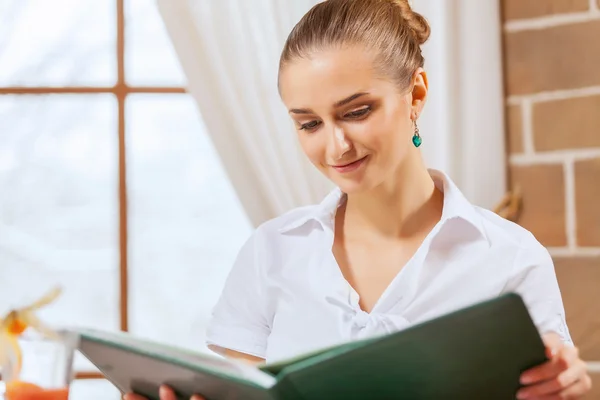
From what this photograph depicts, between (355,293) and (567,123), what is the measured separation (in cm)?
90

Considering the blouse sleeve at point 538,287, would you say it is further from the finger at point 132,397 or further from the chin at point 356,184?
the finger at point 132,397

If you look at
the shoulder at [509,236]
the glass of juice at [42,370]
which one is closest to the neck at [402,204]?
the shoulder at [509,236]

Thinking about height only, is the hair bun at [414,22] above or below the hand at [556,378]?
above

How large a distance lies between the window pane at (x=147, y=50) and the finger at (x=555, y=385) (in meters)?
1.61

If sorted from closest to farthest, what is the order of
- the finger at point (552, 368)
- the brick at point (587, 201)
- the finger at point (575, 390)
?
the finger at point (552, 368) < the finger at point (575, 390) < the brick at point (587, 201)

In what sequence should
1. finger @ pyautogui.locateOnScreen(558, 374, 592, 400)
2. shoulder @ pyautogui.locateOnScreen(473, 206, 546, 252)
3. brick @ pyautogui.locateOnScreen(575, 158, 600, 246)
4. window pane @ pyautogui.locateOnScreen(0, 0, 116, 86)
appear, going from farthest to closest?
window pane @ pyautogui.locateOnScreen(0, 0, 116, 86), brick @ pyautogui.locateOnScreen(575, 158, 600, 246), shoulder @ pyautogui.locateOnScreen(473, 206, 546, 252), finger @ pyautogui.locateOnScreen(558, 374, 592, 400)

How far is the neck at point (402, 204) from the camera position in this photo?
1555 millimetres

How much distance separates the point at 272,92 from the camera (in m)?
2.15

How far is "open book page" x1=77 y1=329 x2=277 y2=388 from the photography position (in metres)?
0.85

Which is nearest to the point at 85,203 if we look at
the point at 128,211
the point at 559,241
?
the point at 128,211

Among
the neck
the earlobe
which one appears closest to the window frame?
the neck

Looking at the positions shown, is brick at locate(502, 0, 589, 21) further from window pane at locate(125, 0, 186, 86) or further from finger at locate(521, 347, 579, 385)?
finger at locate(521, 347, 579, 385)

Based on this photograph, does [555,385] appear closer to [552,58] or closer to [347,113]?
[347,113]

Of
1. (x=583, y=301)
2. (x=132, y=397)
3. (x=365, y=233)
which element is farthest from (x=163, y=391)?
(x=583, y=301)
